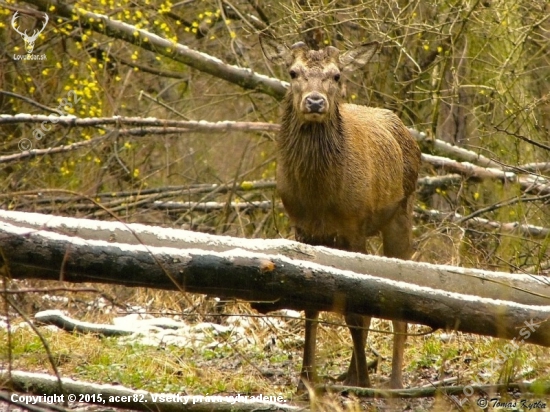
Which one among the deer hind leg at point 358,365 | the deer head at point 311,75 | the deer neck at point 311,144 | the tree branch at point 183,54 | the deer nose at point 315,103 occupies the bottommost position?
the deer hind leg at point 358,365

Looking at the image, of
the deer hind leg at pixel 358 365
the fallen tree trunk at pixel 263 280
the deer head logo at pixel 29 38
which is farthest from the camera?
the deer head logo at pixel 29 38

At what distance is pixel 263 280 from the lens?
5180 millimetres

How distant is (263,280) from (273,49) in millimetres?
3864

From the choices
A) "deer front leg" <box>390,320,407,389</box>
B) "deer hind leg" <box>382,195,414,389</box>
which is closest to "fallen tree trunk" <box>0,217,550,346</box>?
"deer front leg" <box>390,320,407,389</box>

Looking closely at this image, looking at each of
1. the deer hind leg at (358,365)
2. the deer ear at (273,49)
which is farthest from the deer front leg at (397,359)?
the deer ear at (273,49)

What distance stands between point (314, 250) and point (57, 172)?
7914 mm

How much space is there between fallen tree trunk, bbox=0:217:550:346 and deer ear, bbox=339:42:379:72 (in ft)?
11.5

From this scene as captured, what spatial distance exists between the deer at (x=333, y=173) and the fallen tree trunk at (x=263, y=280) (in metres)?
2.09

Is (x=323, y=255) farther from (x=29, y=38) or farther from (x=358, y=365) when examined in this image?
(x=29, y=38)

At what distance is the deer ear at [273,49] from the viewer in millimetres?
8492

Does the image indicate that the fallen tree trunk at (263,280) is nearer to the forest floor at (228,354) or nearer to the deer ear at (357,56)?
the forest floor at (228,354)

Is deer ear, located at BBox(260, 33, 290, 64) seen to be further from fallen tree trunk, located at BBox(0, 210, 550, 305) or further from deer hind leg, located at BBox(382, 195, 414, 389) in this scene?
fallen tree trunk, located at BBox(0, 210, 550, 305)

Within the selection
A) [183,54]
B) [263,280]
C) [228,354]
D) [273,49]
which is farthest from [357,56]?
[263,280]

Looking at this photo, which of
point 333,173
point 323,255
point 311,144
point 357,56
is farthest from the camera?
point 357,56
